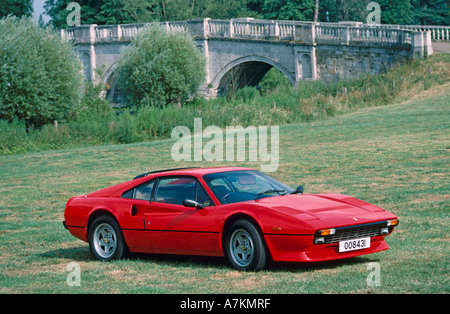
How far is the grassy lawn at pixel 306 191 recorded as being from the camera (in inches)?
339

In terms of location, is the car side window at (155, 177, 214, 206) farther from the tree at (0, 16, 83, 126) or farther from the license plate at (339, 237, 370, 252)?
the tree at (0, 16, 83, 126)

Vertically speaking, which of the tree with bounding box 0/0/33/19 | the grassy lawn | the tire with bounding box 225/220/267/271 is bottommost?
the grassy lawn

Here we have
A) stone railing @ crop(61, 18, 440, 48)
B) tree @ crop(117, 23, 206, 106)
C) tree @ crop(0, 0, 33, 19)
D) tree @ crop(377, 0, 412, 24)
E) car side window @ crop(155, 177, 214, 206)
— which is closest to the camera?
car side window @ crop(155, 177, 214, 206)

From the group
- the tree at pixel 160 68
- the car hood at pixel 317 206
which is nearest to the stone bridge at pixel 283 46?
the tree at pixel 160 68

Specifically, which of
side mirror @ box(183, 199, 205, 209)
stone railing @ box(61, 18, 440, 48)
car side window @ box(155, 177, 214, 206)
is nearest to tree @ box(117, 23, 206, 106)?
stone railing @ box(61, 18, 440, 48)

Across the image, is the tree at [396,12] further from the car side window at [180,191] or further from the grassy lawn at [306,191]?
the car side window at [180,191]

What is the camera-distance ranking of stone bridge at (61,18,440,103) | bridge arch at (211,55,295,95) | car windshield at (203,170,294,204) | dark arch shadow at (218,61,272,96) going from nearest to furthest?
car windshield at (203,170,294,204) < stone bridge at (61,18,440,103) < bridge arch at (211,55,295,95) < dark arch shadow at (218,61,272,96)

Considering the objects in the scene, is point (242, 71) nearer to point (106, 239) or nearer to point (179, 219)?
point (106, 239)

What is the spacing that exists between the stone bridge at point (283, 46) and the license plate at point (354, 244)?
1342 inches

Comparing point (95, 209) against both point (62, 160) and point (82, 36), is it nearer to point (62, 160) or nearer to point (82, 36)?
point (62, 160)

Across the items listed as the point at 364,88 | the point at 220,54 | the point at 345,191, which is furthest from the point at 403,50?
the point at 345,191

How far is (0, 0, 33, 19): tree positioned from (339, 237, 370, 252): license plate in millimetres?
73020

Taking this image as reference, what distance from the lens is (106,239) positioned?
10.9 m

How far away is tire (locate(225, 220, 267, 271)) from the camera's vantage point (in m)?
9.09
